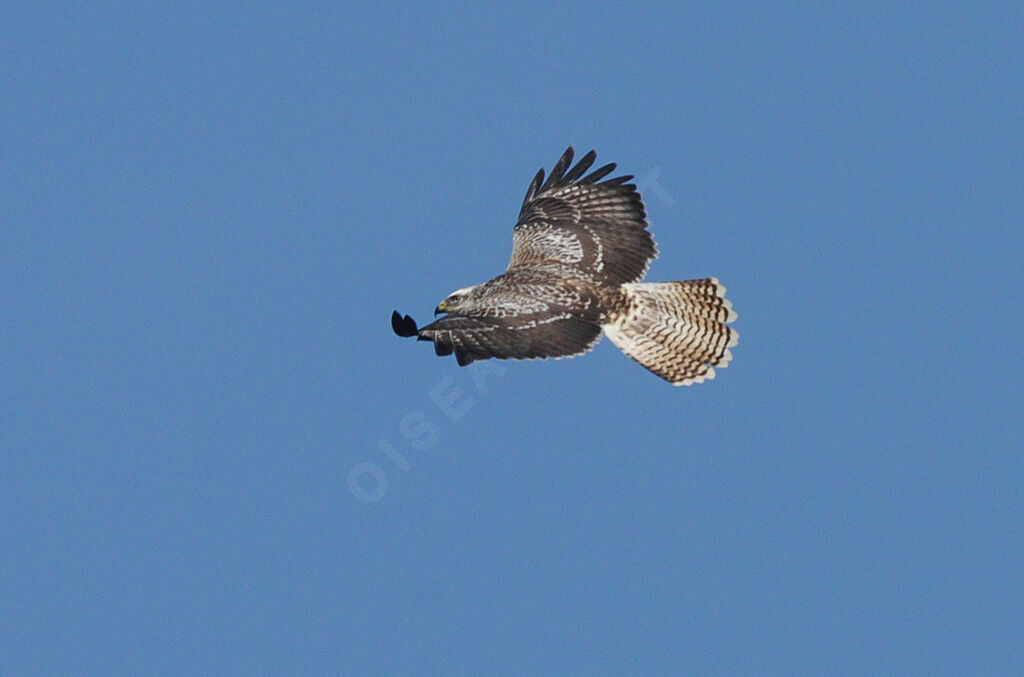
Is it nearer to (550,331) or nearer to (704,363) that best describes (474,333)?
(550,331)

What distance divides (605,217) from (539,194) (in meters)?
1.06

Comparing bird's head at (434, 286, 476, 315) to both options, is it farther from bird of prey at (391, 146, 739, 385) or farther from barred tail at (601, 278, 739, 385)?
barred tail at (601, 278, 739, 385)

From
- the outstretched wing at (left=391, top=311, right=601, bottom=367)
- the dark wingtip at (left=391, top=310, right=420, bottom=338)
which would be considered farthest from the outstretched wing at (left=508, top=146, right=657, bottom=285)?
the dark wingtip at (left=391, top=310, right=420, bottom=338)

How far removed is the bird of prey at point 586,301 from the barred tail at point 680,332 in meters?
0.01

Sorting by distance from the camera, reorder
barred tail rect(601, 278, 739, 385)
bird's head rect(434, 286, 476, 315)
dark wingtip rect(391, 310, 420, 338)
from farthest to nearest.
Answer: bird's head rect(434, 286, 476, 315) → barred tail rect(601, 278, 739, 385) → dark wingtip rect(391, 310, 420, 338)

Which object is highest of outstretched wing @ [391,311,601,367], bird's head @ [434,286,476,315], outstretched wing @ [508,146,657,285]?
outstretched wing @ [508,146,657,285]

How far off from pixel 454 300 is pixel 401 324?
7.03 feet

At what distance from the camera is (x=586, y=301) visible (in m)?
16.0

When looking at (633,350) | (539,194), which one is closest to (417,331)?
(633,350)

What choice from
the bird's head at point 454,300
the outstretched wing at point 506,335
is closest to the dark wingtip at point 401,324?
the outstretched wing at point 506,335

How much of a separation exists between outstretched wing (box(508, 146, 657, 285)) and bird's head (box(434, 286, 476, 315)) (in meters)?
0.76

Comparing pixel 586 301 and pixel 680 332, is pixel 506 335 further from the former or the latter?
pixel 680 332

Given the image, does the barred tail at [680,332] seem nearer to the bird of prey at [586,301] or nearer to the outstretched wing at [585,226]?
the bird of prey at [586,301]

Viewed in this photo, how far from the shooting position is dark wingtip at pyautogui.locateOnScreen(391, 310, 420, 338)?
577 inches
